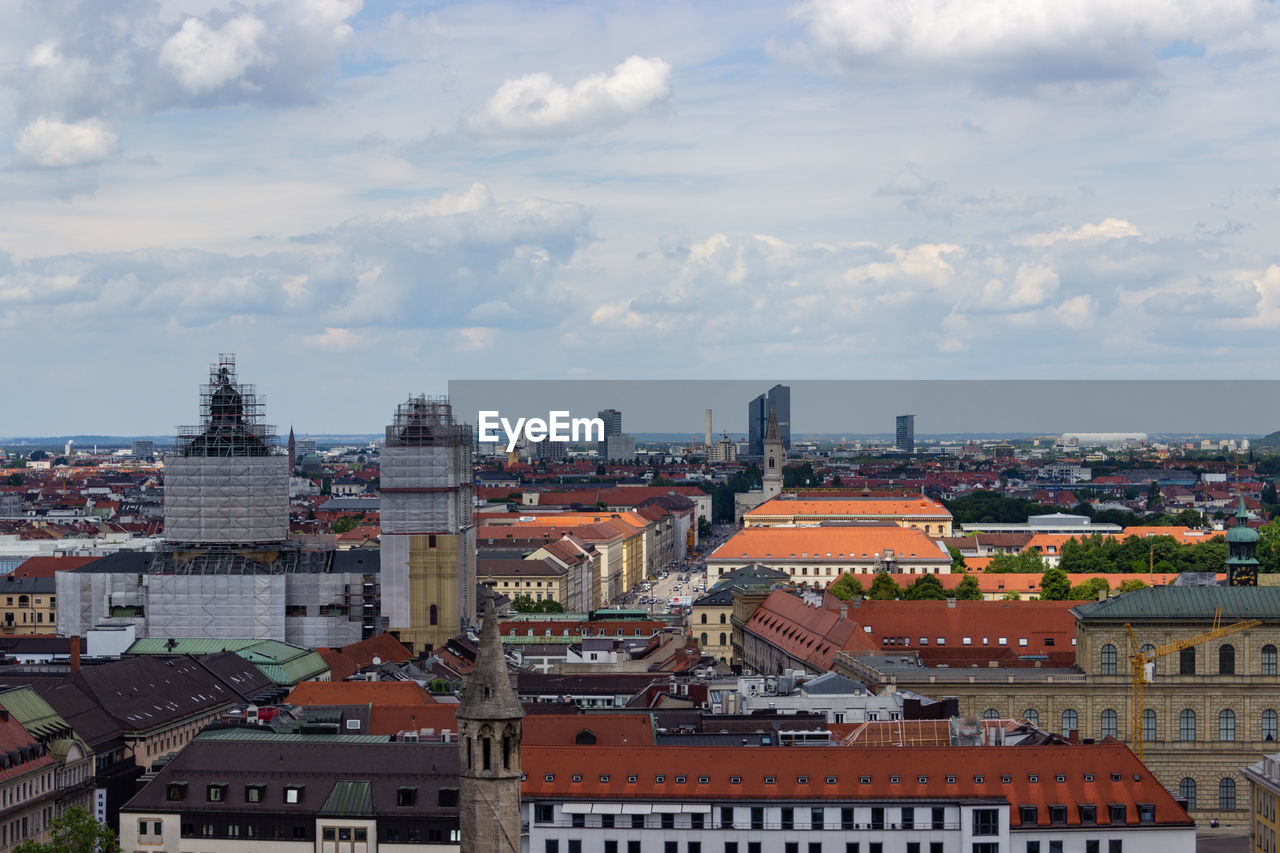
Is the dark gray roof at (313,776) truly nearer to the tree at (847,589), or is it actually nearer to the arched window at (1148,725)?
the arched window at (1148,725)

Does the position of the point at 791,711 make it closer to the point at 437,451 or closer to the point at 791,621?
the point at 791,621

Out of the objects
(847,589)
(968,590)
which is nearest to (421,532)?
(847,589)

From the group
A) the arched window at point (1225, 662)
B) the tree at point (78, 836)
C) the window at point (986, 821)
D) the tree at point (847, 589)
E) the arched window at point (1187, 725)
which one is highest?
the arched window at point (1225, 662)

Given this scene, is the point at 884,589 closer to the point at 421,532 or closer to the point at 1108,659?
the point at 421,532

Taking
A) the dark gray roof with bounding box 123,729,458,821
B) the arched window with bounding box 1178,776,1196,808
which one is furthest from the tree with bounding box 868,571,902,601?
the dark gray roof with bounding box 123,729,458,821

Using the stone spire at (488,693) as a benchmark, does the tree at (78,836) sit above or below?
below

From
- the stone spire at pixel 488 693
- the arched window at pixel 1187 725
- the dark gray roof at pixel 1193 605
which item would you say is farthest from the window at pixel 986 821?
the arched window at pixel 1187 725

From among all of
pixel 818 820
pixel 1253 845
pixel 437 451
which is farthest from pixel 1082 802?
pixel 437 451
